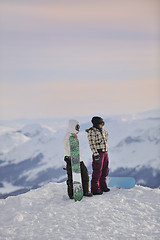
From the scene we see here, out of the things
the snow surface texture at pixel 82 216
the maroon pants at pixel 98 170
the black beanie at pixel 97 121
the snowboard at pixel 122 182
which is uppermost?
the black beanie at pixel 97 121

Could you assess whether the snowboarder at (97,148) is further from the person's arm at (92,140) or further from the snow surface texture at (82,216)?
the snow surface texture at (82,216)

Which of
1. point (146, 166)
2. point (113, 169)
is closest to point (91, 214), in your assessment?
point (113, 169)

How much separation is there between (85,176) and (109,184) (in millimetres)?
1151

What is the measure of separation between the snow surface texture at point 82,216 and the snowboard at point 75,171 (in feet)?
0.52

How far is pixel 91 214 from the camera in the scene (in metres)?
5.31

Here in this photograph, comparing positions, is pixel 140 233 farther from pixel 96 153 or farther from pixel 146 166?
pixel 146 166

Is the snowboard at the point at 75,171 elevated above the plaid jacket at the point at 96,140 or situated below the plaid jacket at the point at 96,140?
below

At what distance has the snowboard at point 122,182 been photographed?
685 cm

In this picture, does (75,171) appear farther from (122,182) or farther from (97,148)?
(122,182)

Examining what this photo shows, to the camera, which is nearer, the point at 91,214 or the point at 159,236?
the point at 159,236

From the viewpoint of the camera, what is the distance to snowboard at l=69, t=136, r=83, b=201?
592 centimetres

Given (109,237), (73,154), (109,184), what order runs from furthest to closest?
(109,184) < (73,154) < (109,237)

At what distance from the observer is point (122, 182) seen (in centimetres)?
696

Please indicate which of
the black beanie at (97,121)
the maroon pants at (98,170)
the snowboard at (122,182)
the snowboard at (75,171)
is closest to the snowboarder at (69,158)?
the snowboard at (75,171)
